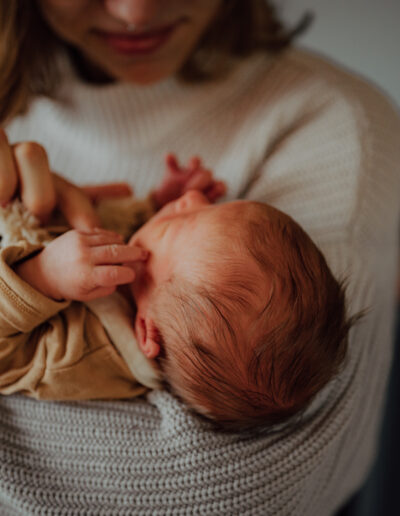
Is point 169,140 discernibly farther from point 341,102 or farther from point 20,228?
point 20,228

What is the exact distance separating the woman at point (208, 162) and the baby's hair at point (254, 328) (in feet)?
0.17

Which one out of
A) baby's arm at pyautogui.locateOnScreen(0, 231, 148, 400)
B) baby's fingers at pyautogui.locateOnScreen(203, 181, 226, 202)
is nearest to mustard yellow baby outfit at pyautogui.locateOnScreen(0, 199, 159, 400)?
baby's arm at pyautogui.locateOnScreen(0, 231, 148, 400)

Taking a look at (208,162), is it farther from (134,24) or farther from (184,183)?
(134,24)

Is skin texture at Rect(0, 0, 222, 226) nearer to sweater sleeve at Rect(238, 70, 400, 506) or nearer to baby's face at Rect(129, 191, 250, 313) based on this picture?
baby's face at Rect(129, 191, 250, 313)

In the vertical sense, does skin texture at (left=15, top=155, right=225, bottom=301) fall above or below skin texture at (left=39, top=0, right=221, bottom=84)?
below

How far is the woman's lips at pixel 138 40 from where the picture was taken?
1.03m

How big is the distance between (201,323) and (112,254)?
0.53 feet

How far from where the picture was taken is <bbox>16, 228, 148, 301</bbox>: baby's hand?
2.23 ft

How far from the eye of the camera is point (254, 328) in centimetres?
66

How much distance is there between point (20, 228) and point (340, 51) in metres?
1.63

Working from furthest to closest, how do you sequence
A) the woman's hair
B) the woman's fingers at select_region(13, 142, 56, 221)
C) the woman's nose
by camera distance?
the woman's hair
the woman's nose
the woman's fingers at select_region(13, 142, 56, 221)

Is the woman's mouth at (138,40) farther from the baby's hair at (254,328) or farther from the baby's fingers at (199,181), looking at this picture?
the baby's hair at (254,328)

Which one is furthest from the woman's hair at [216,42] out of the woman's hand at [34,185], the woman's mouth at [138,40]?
the woman's hand at [34,185]

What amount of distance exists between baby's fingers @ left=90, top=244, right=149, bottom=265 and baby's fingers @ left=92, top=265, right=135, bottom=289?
0.04ft
